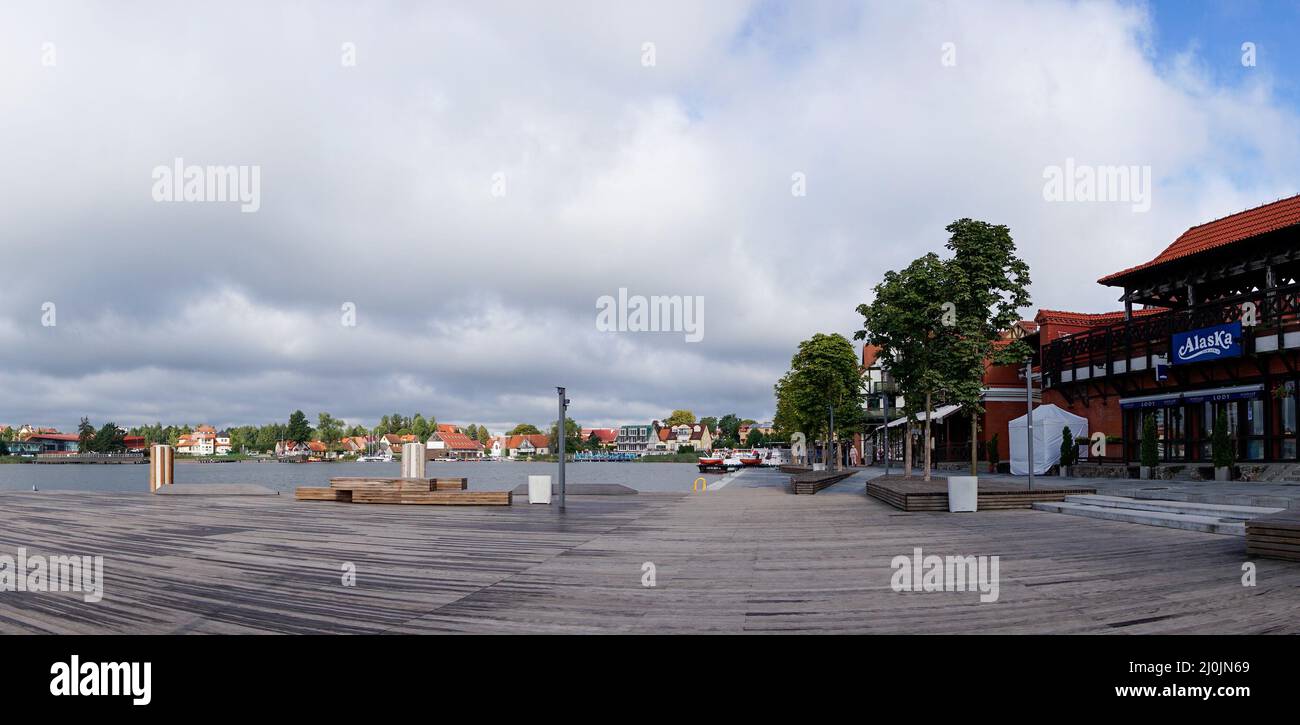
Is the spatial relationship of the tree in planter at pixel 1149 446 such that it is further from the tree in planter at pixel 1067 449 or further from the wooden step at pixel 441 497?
the wooden step at pixel 441 497

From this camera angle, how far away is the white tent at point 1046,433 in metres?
36.0

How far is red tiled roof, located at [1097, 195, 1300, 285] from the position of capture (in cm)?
2953

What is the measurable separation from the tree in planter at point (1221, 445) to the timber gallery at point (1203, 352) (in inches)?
72.0

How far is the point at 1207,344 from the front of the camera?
28.8m

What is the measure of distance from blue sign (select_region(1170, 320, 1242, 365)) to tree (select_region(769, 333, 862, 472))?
24124 mm

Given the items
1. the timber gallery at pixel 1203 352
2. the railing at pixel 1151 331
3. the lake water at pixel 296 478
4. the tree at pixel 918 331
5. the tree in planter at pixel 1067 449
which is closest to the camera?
the tree at pixel 918 331

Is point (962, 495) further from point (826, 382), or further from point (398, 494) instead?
point (826, 382)

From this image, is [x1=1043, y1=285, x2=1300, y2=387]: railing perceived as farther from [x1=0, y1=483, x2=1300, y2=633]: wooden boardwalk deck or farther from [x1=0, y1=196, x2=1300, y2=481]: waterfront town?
[x1=0, y1=483, x2=1300, y2=633]: wooden boardwalk deck

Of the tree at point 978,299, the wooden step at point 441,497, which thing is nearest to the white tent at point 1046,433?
the tree at point 978,299

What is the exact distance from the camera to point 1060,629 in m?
6.36

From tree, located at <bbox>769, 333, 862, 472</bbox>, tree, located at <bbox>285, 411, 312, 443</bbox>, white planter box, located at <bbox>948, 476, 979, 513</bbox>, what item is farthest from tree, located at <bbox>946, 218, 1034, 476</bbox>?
tree, located at <bbox>285, 411, 312, 443</bbox>
